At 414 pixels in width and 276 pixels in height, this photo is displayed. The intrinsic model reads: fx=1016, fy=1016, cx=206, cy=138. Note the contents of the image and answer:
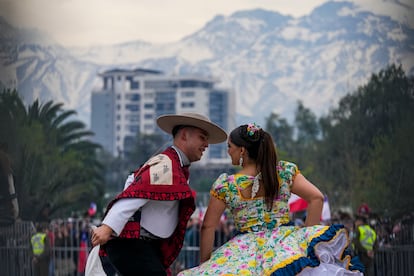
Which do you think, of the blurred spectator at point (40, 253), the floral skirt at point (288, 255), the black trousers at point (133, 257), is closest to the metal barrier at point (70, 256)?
the blurred spectator at point (40, 253)

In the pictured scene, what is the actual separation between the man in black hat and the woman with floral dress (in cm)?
17

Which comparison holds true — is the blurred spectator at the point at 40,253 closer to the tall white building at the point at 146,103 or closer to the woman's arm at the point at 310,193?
the woman's arm at the point at 310,193

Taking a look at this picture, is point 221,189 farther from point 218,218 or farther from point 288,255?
point 288,255

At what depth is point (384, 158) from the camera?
42.0 ft

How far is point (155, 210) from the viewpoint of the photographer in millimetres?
5387

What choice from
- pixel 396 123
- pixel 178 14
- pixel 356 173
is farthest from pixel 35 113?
pixel 178 14

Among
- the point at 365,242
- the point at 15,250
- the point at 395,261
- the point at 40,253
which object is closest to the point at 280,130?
the point at 365,242

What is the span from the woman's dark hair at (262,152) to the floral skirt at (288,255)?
24 centimetres

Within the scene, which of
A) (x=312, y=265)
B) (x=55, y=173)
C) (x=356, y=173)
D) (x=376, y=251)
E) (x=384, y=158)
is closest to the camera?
(x=312, y=265)

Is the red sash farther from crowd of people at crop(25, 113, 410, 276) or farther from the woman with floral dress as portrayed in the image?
the woman with floral dress

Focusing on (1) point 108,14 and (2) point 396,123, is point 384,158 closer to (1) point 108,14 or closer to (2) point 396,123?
(2) point 396,123

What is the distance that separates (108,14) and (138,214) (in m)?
162

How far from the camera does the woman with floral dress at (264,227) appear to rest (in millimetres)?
5344

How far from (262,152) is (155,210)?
0.70 m
